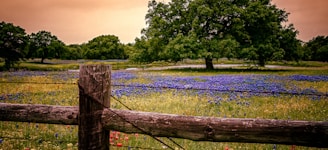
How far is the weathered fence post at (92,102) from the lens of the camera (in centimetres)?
250

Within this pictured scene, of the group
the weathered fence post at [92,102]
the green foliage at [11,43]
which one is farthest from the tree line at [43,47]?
the weathered fence post at [92,102]

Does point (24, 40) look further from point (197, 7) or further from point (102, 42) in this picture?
point (102, 42)

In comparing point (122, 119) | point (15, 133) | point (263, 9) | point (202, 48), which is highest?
point (263, 9)

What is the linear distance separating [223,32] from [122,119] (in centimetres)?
3238

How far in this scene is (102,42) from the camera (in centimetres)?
9844

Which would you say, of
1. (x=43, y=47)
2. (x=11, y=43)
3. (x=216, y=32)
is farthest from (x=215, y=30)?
(x=43, y=47)

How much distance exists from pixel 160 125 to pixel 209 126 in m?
0.48

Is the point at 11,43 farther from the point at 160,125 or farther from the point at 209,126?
the point at 209,126

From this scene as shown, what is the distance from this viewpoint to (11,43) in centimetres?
4047

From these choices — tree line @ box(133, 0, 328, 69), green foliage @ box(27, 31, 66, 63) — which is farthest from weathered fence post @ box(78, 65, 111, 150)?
green foliage @ box(27, 31, 66, 63)

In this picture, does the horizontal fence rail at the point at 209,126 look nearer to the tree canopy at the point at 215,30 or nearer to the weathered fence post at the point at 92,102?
the weathered fence post at the point at 92,102

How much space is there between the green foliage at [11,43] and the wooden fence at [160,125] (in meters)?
41.2

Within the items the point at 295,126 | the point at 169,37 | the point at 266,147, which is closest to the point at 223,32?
the point at 169,37

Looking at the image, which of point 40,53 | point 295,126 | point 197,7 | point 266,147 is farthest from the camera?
point 40,53
